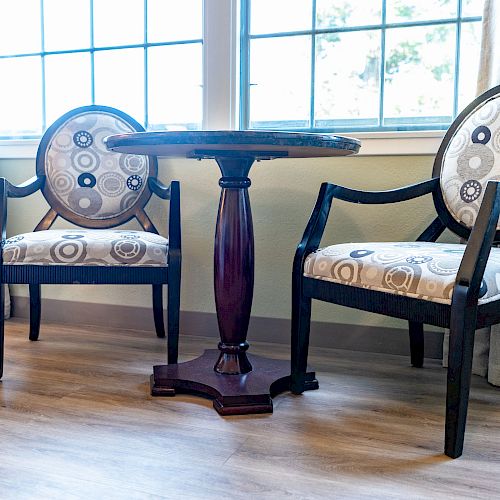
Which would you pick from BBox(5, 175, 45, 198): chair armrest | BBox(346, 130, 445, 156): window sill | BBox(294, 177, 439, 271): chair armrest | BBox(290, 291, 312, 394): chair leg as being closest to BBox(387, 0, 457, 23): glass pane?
BBox(346, 130, 445, 156): window sill

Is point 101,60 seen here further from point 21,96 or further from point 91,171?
point 91,171

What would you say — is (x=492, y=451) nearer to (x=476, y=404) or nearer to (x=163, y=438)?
(x=476, y=404)

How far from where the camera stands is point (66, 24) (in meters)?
2.67

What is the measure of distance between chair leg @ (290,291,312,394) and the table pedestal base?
0.04 metres

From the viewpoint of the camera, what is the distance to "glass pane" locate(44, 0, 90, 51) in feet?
8.66

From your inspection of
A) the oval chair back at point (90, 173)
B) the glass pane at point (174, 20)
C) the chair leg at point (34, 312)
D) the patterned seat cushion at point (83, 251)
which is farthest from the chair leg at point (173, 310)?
the glass pane at point (174, 20)

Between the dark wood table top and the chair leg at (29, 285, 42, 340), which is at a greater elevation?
the dark wood table top

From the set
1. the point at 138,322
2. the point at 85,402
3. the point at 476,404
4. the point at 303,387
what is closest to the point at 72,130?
the point at 138,322

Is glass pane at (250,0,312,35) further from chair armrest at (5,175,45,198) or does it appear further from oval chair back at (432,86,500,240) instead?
chair armrest at (5,175,45,198)

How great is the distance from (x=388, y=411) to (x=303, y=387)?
253mm

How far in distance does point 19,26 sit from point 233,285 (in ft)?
5.88

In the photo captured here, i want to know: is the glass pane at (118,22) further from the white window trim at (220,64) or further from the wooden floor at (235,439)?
the wooden floor at (235,439)

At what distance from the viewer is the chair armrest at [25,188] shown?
2.01 m

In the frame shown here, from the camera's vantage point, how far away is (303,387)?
69.9 inches
